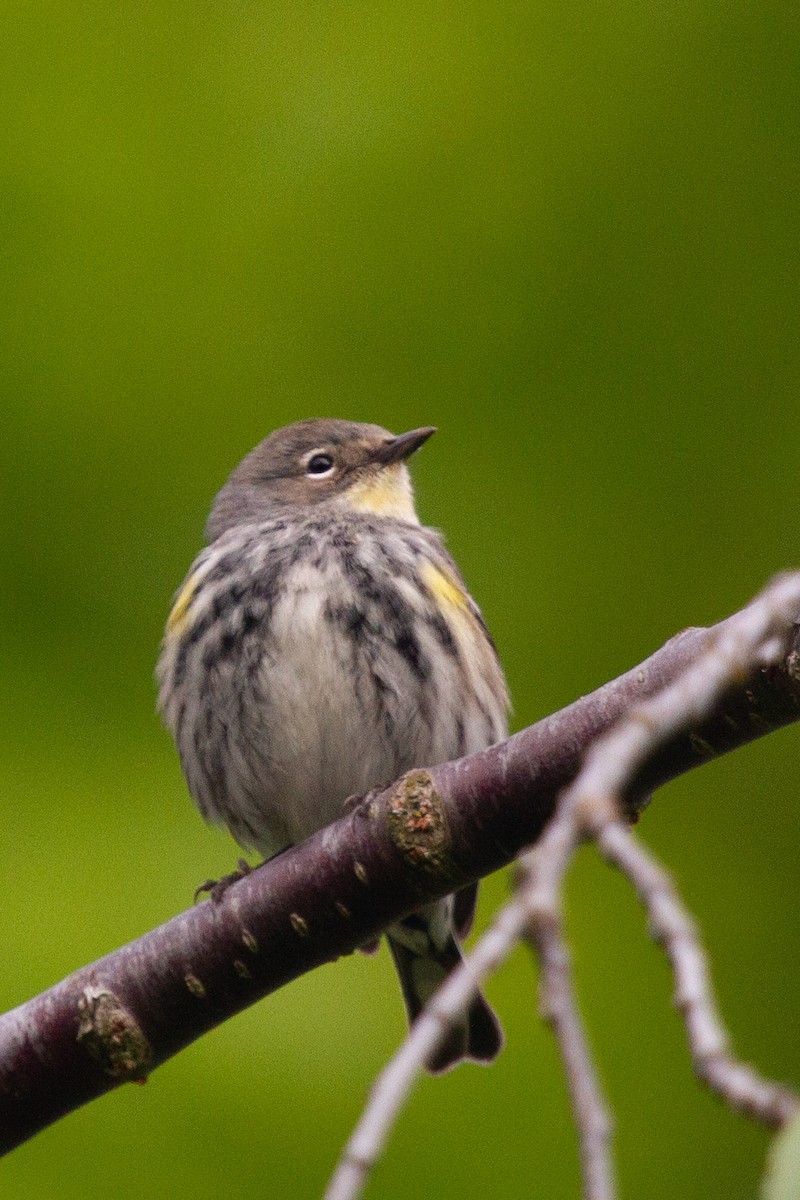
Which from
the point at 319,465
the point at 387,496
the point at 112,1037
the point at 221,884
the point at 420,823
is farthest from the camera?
the point at 319,465

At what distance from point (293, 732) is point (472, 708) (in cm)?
40

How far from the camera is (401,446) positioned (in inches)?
162

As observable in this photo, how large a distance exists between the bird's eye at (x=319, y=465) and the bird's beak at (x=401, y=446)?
29 cm

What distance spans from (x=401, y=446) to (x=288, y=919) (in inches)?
62.7

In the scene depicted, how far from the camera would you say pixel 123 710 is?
4184 mm

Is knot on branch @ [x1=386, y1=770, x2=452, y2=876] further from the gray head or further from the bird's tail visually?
the gray head

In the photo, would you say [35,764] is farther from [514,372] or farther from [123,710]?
[514,372]

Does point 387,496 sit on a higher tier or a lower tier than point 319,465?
lower

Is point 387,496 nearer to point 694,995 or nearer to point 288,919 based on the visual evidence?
point 288,919

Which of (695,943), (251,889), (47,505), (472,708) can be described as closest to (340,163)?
(47,505)

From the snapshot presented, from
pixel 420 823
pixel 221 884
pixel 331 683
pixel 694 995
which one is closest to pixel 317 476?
pixel 331 683

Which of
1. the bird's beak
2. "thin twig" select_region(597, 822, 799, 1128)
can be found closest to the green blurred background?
the bird's beak

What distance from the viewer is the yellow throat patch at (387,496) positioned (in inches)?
172

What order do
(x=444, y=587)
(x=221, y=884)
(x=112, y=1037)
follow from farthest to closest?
(x=444, y=587) < (x=221, y=884) < (x=112, y=1037)
